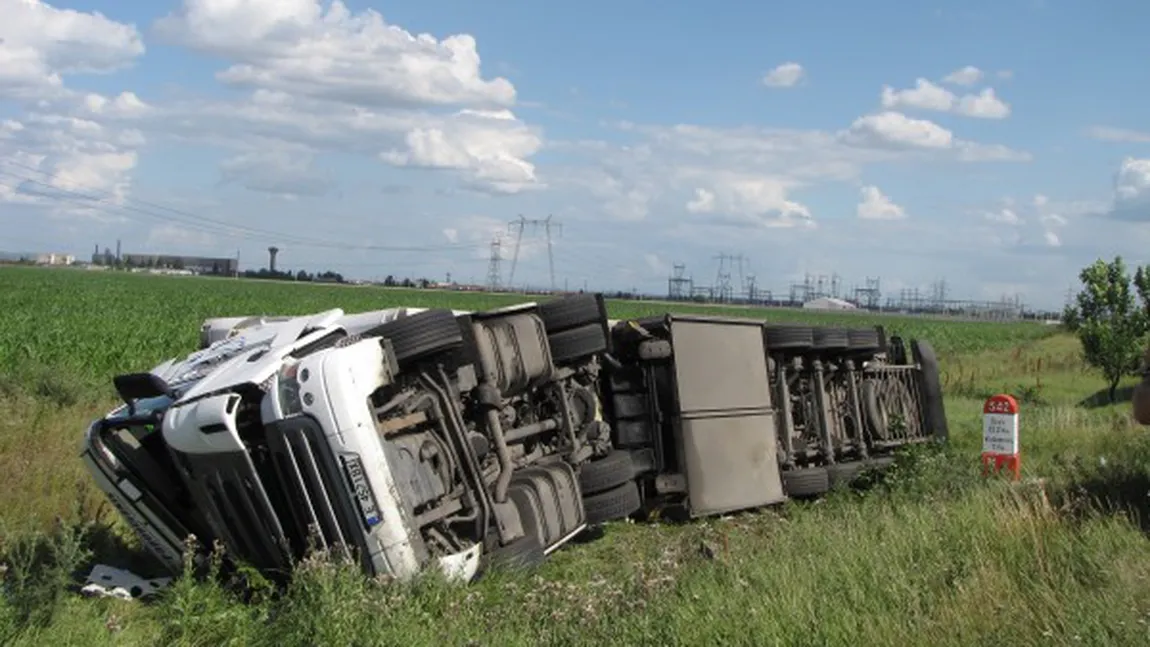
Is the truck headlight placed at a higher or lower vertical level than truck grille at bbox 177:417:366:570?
higher

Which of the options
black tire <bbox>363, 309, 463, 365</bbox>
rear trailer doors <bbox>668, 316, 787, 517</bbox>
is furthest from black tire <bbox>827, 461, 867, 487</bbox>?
black tire <bbox>363, 309, 463, 365</bbox>

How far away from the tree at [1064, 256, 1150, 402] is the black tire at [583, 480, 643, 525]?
19.0m

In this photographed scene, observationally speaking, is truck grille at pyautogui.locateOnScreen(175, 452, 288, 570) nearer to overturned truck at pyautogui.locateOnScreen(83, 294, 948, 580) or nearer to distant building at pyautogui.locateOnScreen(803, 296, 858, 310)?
overturned truck at pyautogui.locateOnScreen(83, 294, 948, 580)

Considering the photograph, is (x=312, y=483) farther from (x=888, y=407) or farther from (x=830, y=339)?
(x=888, y=407)

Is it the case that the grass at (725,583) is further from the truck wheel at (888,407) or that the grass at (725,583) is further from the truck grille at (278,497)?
the truck wheel at (888,407)

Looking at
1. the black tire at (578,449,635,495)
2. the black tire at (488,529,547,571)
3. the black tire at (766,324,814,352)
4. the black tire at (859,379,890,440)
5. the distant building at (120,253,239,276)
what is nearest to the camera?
the black tire at (488,529,547,571)

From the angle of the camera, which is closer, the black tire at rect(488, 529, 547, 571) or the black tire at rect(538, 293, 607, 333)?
the black tire at rect(488, 529, 547, 571)

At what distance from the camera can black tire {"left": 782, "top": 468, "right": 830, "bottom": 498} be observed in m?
9.95

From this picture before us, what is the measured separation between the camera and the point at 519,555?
6.40 metres

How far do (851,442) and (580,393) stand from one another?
13.1ft

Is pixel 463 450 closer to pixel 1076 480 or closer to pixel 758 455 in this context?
pixel 758 455

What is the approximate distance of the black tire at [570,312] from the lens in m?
7.98

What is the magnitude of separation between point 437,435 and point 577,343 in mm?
1950

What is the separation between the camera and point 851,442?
36.7 feet
